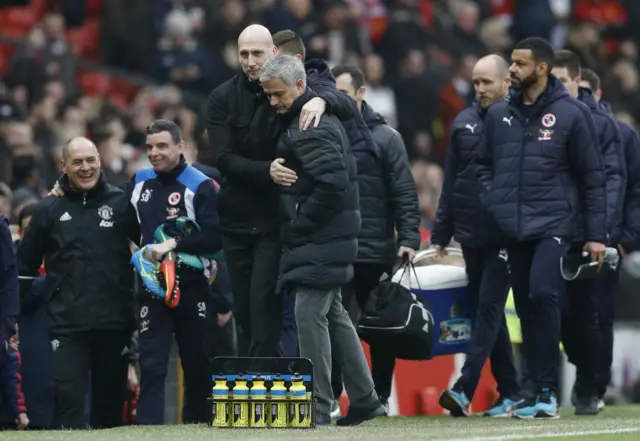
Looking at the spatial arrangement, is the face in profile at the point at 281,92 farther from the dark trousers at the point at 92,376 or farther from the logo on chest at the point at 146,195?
the dark trousers at the point at 92,376

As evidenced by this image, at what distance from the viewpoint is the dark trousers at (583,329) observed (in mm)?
12977

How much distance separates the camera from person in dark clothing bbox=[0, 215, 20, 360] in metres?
11.2

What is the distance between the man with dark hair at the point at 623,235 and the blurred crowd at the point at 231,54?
A: 12.0 ft

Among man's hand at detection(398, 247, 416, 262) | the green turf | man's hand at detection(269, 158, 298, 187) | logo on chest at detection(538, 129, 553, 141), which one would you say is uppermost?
logo on chest at detection(538, 129, 553, 141)

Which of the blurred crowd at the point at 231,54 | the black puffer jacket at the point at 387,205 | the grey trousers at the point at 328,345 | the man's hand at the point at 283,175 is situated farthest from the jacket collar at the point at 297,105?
the blurred crowd at the point at 231,54

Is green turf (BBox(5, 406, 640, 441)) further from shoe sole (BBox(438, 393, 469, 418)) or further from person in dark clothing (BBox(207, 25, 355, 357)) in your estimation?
person in dark clothing (BBox(207, 25, 355, 357))

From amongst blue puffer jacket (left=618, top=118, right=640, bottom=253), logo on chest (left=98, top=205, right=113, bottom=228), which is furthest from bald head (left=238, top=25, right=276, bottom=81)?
blue puffer jacket (left=618, top=118, right=640, bottom=253)

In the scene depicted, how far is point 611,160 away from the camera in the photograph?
12992 millimetres

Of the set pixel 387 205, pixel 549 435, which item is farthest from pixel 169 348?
pixel 549 435

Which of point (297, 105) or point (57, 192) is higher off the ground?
point (297, 105)

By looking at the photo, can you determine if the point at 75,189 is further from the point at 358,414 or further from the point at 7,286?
the point at 358,414

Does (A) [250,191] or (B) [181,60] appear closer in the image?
(A) [250,191]

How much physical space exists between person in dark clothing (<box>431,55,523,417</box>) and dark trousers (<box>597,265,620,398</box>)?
74 centimetres

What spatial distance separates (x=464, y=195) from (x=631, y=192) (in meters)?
1.45
